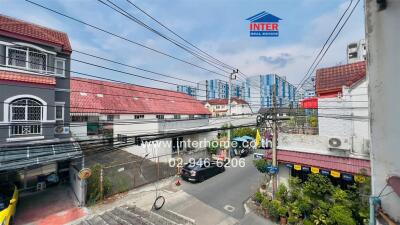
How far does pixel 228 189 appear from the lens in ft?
44.7

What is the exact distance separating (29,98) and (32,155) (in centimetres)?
297

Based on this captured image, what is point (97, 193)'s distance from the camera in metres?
11.6

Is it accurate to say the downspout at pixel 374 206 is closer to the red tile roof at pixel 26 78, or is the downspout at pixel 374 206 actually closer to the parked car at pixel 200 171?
the parked car at pixel 200 171

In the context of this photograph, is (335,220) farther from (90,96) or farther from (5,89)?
(90,96)

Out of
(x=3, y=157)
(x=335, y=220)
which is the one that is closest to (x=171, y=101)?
(x=3, y=157)

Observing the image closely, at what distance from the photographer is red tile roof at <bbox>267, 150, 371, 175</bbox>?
8758mm

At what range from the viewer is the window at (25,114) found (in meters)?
10.4

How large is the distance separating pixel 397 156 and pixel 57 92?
48.4 ft

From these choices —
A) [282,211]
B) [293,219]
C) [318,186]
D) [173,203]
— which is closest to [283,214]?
[282,211]

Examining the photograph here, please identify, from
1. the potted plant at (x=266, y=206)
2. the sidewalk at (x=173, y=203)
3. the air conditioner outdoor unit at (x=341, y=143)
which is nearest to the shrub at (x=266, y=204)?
the potted plant at (x=266, y=206)

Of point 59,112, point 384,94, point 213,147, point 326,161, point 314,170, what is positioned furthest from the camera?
point 213,147

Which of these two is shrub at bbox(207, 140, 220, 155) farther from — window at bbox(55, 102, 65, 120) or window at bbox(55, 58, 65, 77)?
window at bbox(55, 58, 65, 77)

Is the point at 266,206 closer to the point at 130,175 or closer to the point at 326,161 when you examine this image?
the point at 326,161

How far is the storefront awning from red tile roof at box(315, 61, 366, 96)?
1257 cm
